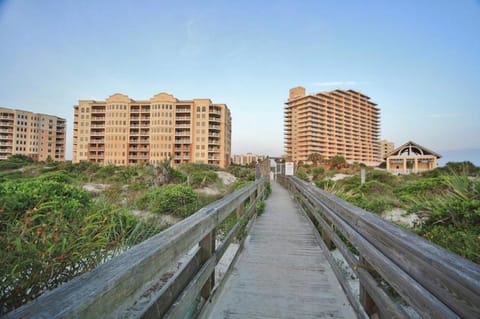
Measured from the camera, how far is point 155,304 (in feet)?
3.84

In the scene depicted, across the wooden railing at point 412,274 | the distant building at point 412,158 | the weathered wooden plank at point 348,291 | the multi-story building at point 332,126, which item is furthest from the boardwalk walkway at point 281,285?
the multi-story building at point 332,126

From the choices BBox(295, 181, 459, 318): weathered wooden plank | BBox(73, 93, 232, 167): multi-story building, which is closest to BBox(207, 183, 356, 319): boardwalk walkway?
BBox(295, 181, 459, 318): weathered wooden plank

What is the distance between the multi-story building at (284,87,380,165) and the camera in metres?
87.7

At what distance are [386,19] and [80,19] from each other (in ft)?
39.4

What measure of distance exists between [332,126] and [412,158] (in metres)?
57.4

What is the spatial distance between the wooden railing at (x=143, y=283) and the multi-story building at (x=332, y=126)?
83.2 meters

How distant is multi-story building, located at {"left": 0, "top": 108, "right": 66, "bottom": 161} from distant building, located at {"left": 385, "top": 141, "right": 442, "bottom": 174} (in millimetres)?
73486

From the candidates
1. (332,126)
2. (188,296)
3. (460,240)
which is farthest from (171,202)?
(332,126)

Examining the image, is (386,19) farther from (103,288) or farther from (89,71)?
(89,71)

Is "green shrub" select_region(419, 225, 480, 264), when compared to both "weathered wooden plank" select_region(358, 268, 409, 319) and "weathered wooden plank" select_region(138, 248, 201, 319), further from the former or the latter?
"weathered wooden plank" select_region(138, 248, 201, 319)

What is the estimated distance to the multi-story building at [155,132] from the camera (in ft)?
174

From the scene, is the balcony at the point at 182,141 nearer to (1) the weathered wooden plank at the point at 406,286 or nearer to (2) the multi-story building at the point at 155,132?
(2) the multi-story building at the point at 155,132

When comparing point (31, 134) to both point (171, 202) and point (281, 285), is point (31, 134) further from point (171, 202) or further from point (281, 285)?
point (281, 285)

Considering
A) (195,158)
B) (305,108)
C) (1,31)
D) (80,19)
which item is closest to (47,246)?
(1,31)
